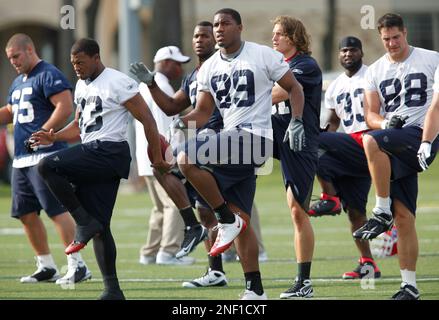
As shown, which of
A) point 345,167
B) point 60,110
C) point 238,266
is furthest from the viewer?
point 238,266

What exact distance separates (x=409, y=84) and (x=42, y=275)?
4100 mm

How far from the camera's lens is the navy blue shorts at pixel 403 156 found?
866 centimetres

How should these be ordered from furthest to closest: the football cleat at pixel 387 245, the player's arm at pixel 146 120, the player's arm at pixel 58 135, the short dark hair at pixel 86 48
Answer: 1. the football cleat at pixel 387 245
2. the player's arm at pixel 58 135
3. the short dark hair at pixel 86 48
4. the player's arm at pixel 146 120

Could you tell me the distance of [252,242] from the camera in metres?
8.66

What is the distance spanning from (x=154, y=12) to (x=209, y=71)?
61.8 ft

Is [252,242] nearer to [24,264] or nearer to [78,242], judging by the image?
[78,242]

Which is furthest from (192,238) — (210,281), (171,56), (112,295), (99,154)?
(171,56)

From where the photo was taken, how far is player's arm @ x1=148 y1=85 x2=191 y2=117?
8.84 m

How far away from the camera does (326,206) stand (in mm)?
10422

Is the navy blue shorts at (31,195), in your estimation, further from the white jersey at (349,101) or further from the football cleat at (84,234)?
the white jersey at (349,101)

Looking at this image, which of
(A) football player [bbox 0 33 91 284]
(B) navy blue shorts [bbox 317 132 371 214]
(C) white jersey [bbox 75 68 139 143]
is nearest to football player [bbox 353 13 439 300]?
(B) navy blue shorts [bbox 317 132 371 214]

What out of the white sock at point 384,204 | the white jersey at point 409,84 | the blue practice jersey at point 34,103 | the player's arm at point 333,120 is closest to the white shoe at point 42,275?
the blue practice jersey at point 34,103

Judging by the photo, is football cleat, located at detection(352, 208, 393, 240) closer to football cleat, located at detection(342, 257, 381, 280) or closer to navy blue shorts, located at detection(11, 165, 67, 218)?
football cleat, located at detection(342, 257, 381, 280)

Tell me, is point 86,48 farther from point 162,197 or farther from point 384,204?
point 162,197
